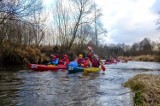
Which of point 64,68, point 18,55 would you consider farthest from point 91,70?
point 18,55

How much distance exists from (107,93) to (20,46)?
22112 mm

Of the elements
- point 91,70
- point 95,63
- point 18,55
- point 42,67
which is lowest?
point 91,70

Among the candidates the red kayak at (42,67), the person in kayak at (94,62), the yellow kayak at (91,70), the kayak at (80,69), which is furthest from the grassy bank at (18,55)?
the yellow kayak at (91,70)

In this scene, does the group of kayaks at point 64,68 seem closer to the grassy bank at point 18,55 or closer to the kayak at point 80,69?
the kayak at point 80,69

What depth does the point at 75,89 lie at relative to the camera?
44.1 feet

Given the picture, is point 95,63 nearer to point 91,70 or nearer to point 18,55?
point 91,70

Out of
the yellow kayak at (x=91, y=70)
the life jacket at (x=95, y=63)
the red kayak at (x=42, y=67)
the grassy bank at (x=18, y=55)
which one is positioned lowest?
the yellow kayak at (x=91, y=70)

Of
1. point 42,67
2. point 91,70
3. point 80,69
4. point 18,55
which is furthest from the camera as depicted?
point 18,55

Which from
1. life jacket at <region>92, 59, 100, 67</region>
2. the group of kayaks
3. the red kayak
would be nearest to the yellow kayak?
the group of kayaks

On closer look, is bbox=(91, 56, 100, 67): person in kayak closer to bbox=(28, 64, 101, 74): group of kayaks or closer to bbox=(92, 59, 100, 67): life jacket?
bbox=(92, 59, 100, 67): life jacket

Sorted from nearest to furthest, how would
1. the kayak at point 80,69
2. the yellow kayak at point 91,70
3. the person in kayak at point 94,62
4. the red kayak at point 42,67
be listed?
the kayak at point 80,69, the yellow kayak at point 91,70, the red kayak at point 42,67, the person in kayak at point 94,62

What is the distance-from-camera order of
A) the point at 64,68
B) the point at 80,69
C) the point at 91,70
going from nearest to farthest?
the point at 80,69, the point at 91,70, the point at 64,68

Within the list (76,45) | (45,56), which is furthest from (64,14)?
(45,56)

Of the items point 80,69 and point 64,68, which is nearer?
point 80,69
